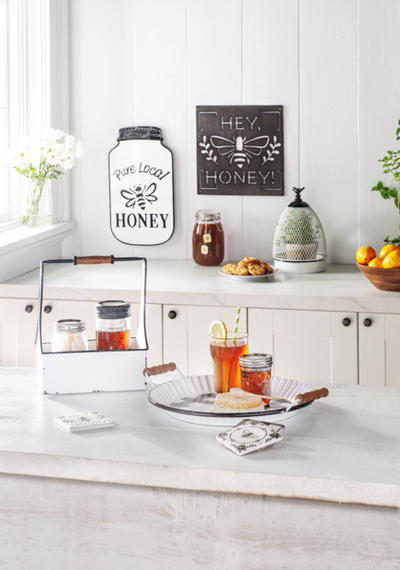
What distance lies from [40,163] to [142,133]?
51 cm

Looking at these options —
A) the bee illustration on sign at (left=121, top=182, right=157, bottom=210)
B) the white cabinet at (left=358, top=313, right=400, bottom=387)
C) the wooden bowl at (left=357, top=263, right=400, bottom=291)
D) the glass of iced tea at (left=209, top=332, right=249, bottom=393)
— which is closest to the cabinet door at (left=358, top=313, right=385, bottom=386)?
the white cabinet at (left=358, top=313, right=400, bottom=387)

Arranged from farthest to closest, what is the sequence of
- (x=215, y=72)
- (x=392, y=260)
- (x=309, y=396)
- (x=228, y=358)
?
(x=215, y=72) → (x=392, y=260) → (x=228, y=358) → (x=309, y=396)

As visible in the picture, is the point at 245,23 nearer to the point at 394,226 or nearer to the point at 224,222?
the point at 224,222

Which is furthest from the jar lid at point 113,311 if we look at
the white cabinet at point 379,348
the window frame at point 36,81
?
the window frame at point 36,81

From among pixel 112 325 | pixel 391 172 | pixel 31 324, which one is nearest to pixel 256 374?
pixel 112 325

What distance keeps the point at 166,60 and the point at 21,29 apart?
0.67 m

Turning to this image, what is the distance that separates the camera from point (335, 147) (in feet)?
10.3

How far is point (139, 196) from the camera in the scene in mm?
3387

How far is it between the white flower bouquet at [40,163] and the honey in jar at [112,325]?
1686 millimetres

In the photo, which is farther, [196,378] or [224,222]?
[224,222]

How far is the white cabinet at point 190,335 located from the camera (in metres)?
2.66

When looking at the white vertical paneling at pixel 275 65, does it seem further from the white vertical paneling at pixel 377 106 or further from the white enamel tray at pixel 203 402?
the white enamel tray at pixel 203 402

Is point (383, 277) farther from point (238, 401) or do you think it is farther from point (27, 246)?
point (27, 246)

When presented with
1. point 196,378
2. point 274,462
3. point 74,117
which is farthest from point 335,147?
point 274,462
